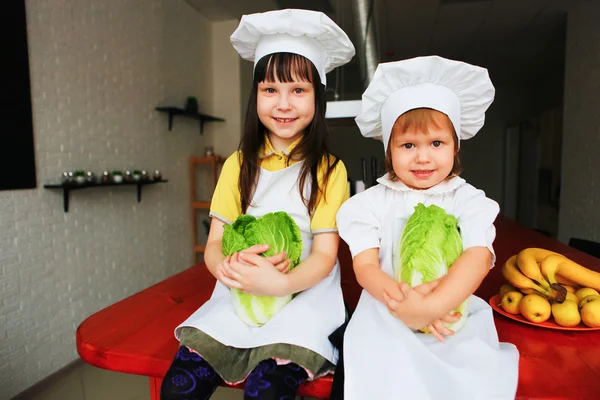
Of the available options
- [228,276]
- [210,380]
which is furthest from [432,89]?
[210,380]

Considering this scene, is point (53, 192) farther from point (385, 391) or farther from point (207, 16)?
point (207, 16)

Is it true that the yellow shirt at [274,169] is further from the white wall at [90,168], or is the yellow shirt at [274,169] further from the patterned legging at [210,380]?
the white wall at [90,168]

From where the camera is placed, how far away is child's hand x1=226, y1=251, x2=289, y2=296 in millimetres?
813

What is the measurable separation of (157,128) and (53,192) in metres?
1.31

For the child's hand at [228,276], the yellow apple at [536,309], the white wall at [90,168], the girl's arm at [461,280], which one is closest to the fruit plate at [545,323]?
the yellow apple at [536,309]

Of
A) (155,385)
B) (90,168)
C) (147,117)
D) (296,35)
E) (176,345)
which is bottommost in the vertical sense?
(155,385)

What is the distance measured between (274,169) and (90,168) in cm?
225

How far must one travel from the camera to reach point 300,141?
1.11 metres

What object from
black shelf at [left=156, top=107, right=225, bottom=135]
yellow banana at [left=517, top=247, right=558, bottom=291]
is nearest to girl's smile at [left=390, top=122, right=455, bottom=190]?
yellow banana at [left=517, top=247, right=558, bottom=291]

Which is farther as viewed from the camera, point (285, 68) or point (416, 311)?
point (285, 68)

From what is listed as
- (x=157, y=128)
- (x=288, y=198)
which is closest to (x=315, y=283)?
(x=288, y=198)

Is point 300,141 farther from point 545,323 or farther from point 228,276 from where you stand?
A: point 545,323

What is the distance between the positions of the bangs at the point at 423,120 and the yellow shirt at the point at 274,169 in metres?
0.23

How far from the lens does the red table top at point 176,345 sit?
0.72m
